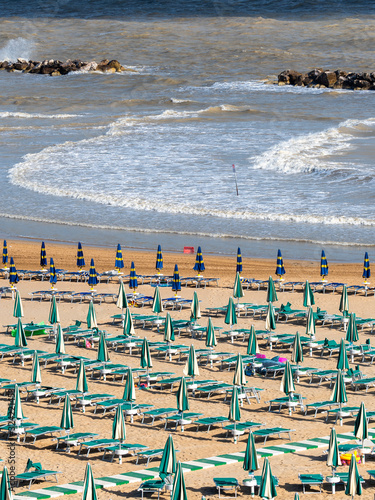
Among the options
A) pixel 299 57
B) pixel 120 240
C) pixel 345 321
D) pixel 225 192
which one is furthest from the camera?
pixel 299 57

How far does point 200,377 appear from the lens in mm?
17578

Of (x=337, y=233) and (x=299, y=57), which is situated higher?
(x=299, y=57)

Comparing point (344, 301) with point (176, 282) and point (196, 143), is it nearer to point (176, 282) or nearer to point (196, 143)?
point (176, 282)

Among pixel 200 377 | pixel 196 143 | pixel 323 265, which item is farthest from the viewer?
pixel 196 143

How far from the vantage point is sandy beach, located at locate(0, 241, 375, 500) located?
13.7 meters

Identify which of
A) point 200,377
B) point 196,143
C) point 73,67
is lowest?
point 200,377

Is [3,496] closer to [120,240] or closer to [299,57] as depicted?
[120,240]

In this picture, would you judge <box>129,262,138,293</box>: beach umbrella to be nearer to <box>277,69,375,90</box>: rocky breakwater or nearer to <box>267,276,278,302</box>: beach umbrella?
<box>267,276,278,302</box>: beach umbrella

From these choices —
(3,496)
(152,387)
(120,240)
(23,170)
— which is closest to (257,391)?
(152,387)

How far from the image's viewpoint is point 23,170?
39.3 meters

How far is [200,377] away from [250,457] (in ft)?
15.6

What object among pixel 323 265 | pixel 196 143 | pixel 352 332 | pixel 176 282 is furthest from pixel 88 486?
pixel 196 143

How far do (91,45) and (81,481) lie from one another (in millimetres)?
90560

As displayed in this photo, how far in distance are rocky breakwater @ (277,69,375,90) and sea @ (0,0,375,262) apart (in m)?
2.23
